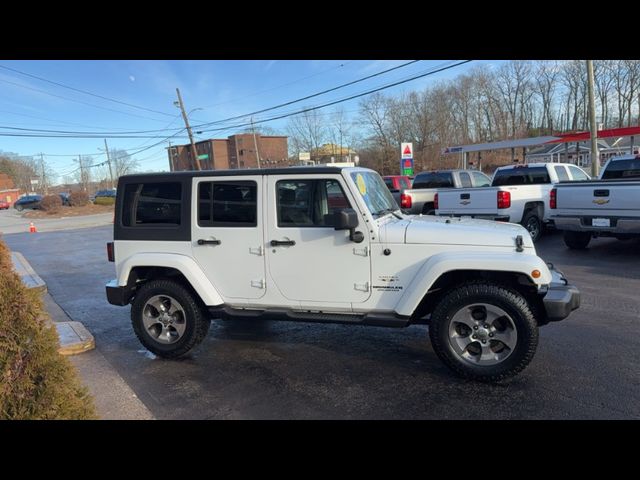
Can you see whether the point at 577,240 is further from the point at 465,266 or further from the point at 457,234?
the point at 465,266

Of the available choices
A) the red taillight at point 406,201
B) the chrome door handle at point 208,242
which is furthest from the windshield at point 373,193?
the red taillight at point 406,201

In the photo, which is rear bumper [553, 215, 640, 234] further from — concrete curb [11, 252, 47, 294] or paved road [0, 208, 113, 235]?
paved road [0, 208, 113, 235]

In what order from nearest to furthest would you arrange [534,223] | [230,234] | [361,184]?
[361,184], [230,234], [534,223]

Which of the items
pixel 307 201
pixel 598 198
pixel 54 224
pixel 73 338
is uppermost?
pixel 307 201

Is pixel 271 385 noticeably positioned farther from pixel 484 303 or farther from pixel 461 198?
pixel 461 198

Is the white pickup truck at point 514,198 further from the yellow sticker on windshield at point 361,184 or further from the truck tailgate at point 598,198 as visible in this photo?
the yellow sticker on windshield at point 361,184

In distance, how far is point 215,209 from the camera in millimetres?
4195

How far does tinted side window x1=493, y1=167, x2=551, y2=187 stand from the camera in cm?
1096

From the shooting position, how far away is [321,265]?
3.89 m

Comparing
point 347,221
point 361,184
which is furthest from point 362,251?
point 361,184

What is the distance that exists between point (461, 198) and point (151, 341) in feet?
28.0

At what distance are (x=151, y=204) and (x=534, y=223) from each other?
9712 millimetres
